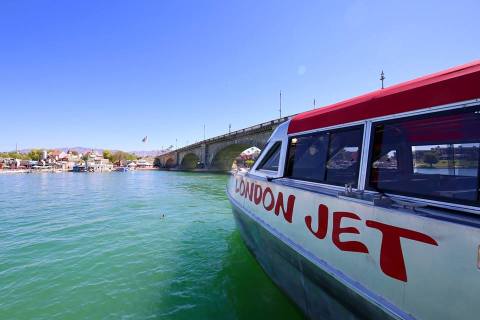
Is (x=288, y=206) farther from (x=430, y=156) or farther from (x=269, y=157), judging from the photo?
(x=430, y=156)

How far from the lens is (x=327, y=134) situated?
3803 millimetres

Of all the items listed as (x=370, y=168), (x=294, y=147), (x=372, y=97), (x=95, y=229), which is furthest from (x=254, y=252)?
(x=95, y=229)

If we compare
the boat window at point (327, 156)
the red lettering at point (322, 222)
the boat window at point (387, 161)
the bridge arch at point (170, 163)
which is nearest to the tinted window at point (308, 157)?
the boat window at point (327, 156)

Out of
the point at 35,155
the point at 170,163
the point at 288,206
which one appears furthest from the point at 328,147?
the point at 35,155

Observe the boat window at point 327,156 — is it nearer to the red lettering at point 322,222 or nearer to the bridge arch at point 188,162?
the red lettering at point 322,222

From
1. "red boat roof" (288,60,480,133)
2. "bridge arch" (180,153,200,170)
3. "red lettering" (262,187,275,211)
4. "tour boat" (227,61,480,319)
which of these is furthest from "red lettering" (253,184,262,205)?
"bridge arch" (180,153,200,170)

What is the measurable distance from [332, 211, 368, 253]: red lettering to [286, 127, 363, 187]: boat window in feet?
1.47

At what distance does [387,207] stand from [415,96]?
40.5 inches

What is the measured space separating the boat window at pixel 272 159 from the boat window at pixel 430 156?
7.12 feet

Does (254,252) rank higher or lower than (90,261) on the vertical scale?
higher

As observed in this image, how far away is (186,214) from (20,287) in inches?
309

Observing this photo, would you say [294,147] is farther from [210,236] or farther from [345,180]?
[210,236]

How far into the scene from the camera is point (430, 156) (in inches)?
122

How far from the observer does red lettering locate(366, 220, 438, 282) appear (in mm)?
2189
